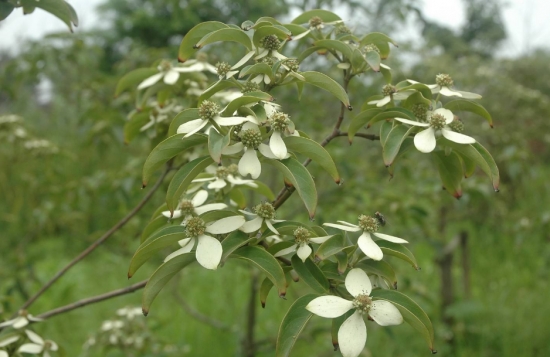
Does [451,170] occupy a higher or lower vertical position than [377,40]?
lower

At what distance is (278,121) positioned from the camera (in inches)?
28.5

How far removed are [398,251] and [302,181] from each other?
0.56ft

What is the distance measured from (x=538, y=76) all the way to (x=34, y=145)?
4.62 metres

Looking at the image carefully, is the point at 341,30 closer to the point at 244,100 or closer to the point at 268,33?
the point at 268,33

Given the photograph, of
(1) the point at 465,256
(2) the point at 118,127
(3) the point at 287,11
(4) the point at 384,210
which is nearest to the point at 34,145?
(2) the point at 118,127

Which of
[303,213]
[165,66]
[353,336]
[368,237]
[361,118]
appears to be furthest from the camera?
[303,213]

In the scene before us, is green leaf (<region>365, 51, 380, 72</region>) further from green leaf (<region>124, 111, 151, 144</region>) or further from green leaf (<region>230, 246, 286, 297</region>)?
green leaf (<region>124, 111, 151, 144</region>)

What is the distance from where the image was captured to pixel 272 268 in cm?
69

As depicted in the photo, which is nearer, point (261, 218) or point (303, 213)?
point (261, 218)

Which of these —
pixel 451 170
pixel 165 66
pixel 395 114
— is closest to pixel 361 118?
pixel 395 114

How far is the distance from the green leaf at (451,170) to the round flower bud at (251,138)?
310 millimetres

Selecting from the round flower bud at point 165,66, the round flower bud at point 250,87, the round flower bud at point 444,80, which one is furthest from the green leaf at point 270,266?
the round flower bud at point 165,66

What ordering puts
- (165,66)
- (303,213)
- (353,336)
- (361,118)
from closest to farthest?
(353,336) < (361,118) < (165,66) < (303,213)

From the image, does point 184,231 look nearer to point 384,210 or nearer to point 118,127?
point 118,127
